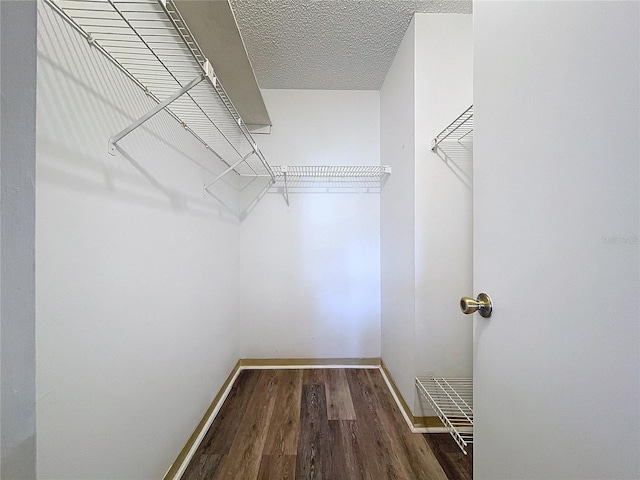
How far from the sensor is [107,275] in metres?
0.80

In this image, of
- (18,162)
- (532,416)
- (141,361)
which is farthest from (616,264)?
(141,361)

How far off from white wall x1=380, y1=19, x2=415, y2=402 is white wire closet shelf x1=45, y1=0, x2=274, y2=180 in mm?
998

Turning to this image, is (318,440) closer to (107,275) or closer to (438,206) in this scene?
(107,275)

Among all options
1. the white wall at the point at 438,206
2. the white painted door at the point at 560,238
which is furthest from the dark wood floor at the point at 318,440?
the white painted door at the point at 560,238

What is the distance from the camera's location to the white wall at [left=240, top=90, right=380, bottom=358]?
2164 millimetres

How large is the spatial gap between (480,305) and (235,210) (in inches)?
73.2

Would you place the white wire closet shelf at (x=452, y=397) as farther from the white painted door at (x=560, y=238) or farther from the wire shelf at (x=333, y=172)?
the wire shelf at (x=333, y=172)

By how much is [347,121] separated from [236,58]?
107 centimetres

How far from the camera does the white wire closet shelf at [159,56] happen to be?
661mm

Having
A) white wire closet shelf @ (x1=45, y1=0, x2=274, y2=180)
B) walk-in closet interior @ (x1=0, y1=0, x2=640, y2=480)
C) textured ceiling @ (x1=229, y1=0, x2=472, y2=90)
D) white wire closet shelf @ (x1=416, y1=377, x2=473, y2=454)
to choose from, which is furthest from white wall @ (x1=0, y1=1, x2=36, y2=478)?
white wire closet shelf @ (x1=416, y1=377, x2=473, y2=454)

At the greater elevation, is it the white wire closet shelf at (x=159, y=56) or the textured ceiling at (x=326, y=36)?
the textured ceiling at (x=326, y=36)

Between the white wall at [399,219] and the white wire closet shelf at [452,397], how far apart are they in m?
0.10

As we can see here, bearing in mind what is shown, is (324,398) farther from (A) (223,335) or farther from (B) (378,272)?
(B) (378,272)

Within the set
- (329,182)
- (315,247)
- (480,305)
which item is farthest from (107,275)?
(329,182)
